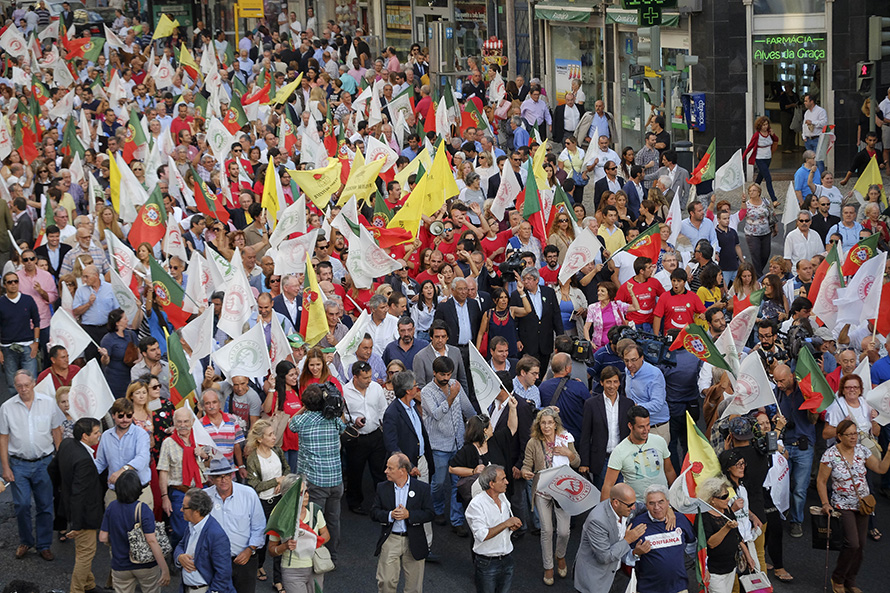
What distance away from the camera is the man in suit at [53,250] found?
1449 centimetres

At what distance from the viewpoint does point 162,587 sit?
9.69 meters

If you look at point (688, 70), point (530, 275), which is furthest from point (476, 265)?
point (688, 70)

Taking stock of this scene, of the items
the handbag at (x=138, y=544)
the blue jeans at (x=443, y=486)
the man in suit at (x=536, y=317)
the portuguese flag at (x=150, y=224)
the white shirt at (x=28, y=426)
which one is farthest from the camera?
the portuguese flag at (x=150, y=224)

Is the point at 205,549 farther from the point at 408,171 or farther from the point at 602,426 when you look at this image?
the point at 408,171

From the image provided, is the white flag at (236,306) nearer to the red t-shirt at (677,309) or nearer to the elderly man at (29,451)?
the elderly man at (29,451)

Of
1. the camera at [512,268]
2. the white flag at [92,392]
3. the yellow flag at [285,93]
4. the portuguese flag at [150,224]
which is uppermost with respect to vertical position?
the yellow flag at [285,93]

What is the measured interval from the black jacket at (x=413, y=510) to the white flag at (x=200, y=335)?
9.60 ft

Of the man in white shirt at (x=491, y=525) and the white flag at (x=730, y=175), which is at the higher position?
the white flag at (x=730, y=175)

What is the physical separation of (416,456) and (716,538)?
2.69m

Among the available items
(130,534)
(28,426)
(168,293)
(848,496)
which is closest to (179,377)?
(28,426)

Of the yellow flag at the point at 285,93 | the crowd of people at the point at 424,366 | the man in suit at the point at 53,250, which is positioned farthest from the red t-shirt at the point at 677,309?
the yellow flag at the point at 285,93

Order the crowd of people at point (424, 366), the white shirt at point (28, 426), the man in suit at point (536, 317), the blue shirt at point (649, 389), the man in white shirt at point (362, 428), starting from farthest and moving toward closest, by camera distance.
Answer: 1. the man in suit at point (536, 317)
2. the man in white shirt at point (362, 428)
3. the blue shirt at point (649, 389)
4. the white shirt at point (28, 426)
5. the crowd of people at point (424, 366)

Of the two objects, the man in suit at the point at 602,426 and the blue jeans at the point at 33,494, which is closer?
the man in suit at the point at 602,426

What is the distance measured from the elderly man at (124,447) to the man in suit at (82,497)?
10 cm
